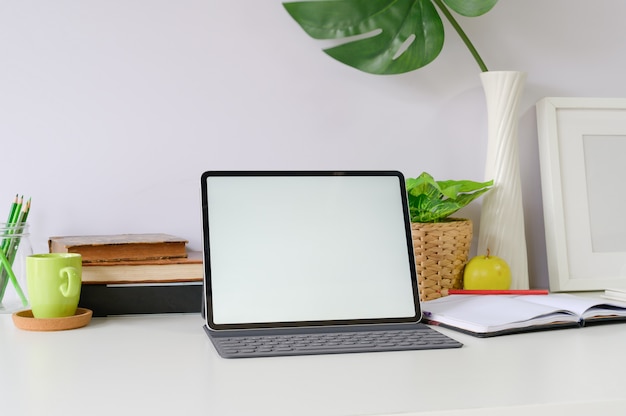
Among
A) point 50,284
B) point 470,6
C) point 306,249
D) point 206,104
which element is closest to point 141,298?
point 50,284

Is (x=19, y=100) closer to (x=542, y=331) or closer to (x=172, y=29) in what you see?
(x=172, y=29)

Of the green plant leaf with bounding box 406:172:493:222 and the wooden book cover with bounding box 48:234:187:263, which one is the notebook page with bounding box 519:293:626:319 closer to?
the green plant leaf with bounding box 406:172:493:222

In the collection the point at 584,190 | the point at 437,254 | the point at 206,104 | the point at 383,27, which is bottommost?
the point at 437,254

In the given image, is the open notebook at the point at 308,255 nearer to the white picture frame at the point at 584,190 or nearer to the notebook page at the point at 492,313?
the notebook page at the point at 492,313

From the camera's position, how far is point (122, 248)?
111cm

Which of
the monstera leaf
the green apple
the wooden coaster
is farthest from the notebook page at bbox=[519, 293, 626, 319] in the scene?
the wooden coaster

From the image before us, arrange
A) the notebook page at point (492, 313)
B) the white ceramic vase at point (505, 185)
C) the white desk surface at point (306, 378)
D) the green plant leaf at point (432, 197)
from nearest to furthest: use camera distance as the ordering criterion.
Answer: the white desk surface at point (306, 378), the notebook page at point (492, 313), the green plant leaf at point (432, 197), the white ceramic vase at point (505, 185)

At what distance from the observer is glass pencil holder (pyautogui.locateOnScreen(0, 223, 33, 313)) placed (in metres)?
1.10

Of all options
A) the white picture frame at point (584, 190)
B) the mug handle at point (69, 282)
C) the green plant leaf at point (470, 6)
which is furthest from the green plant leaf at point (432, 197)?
the mug handle at point (69, 282)

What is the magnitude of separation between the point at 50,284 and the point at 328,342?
41cm

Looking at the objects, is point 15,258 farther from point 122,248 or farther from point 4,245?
point 122,248

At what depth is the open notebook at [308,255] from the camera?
100 centimetres

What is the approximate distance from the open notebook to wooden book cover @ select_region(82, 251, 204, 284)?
125mm

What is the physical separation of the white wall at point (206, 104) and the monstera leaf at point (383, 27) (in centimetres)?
5
